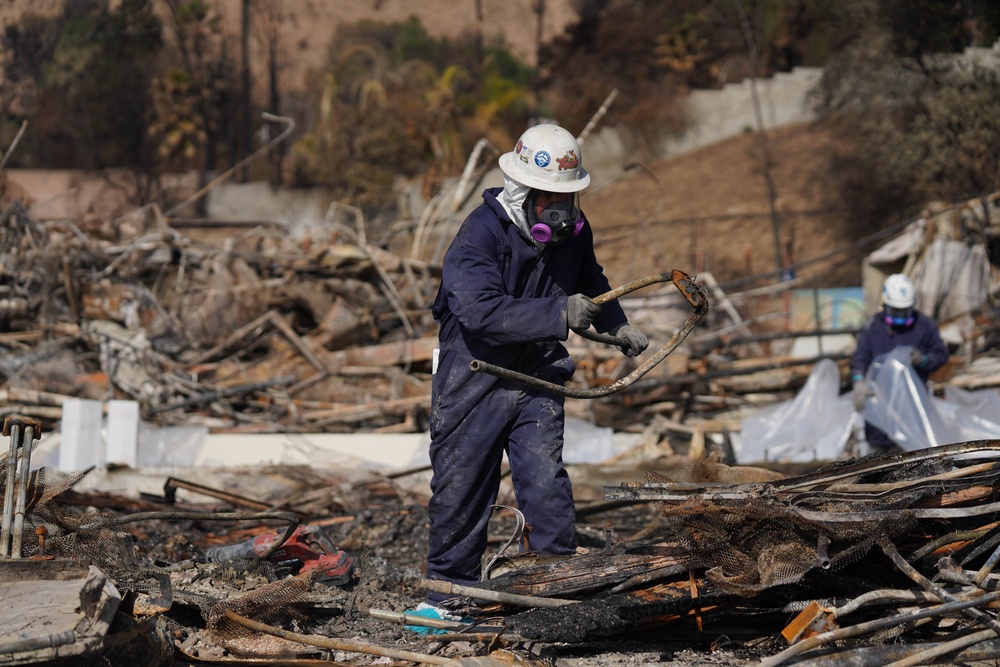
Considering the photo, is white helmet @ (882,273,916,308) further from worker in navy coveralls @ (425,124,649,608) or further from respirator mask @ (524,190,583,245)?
respirator mask @ (524,190,583,245)

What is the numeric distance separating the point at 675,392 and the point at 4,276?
23.4ft

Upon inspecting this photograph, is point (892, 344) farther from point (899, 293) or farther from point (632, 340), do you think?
point (632, 340)

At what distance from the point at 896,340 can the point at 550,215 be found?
214 inches

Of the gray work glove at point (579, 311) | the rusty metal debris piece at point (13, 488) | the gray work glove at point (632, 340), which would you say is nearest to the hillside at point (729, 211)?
the gray work glove at point (632, 340)

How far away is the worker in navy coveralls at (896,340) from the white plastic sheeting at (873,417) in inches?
4.5

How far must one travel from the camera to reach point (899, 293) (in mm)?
8797

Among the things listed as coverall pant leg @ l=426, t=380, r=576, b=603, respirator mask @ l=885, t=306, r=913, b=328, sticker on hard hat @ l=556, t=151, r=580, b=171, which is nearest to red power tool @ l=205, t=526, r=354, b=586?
coverall pant leg @ l=426, t=380, r=576, b=603

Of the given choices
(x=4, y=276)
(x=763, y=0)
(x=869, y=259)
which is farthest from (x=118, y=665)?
(x=763, y=0)

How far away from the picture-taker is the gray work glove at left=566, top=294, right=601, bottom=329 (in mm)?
4043

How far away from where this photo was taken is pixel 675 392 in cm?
1051

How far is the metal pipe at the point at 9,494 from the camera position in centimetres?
358

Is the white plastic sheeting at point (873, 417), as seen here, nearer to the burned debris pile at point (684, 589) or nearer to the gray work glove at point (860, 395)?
the gray work glove at point (860, 395)

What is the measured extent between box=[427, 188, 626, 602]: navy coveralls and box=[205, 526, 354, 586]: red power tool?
0.42 meters

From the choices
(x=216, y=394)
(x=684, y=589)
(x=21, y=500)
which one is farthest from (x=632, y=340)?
(x=216, y=394)
